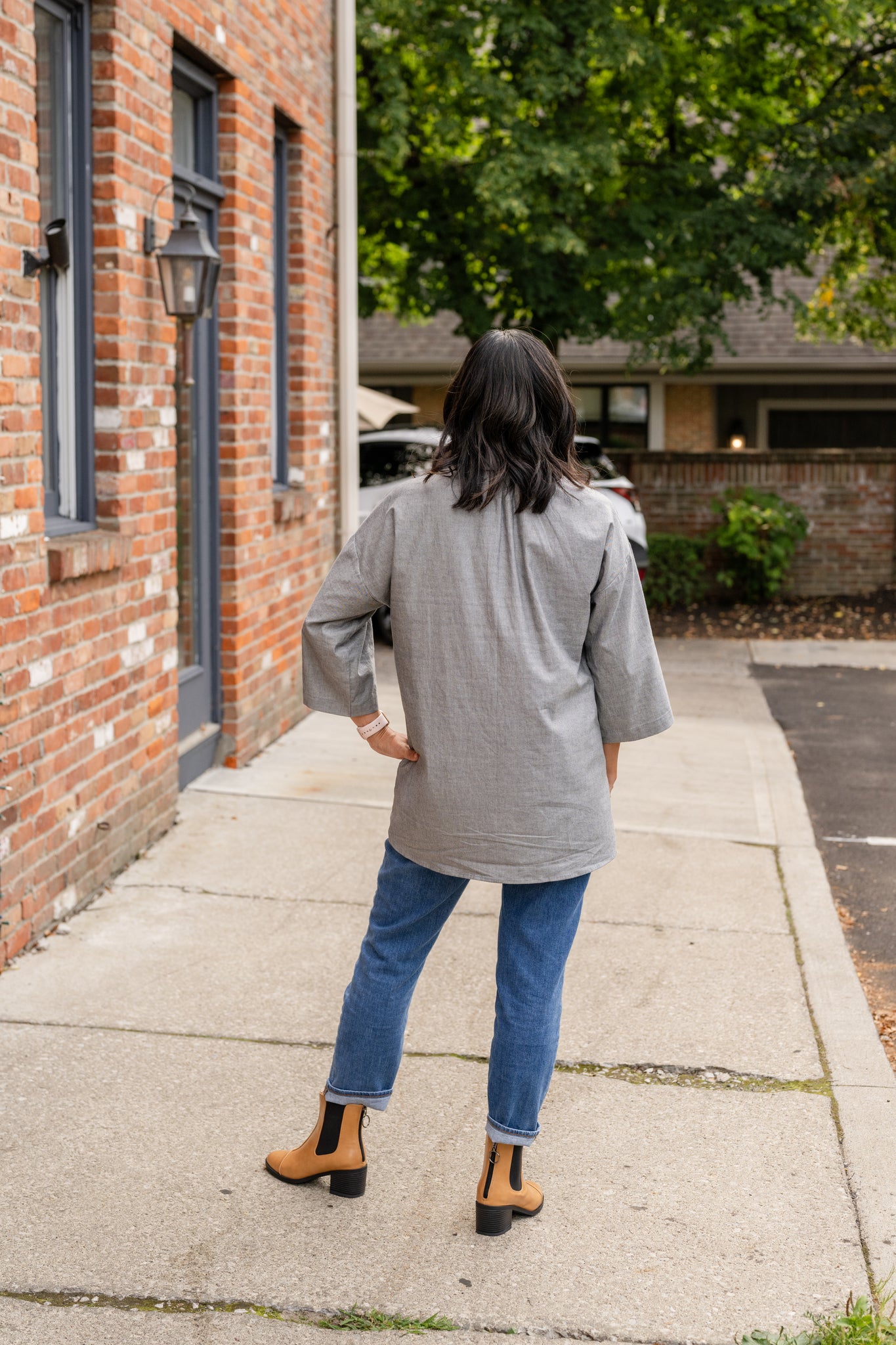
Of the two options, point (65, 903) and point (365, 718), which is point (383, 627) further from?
point (365, 718)

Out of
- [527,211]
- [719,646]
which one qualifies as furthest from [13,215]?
[719,646]

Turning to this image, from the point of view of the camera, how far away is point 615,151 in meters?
12.0

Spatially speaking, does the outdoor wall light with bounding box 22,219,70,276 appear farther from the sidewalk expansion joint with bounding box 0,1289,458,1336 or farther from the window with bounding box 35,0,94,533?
the sidewalk expansion joint with bounding box 0,1289,458,1336

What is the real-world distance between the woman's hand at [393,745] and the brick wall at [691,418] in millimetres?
19696

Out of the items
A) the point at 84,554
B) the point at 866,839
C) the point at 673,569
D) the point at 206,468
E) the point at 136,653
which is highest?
the point at 206,468

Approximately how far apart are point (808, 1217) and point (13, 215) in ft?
11.3

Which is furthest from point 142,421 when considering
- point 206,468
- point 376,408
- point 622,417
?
point 622,417

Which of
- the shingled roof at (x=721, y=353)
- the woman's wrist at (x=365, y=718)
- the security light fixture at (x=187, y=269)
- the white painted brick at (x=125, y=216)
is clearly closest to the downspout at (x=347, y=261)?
the security light fixture at (x=187, y=269)

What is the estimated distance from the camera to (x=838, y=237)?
48.0 feet

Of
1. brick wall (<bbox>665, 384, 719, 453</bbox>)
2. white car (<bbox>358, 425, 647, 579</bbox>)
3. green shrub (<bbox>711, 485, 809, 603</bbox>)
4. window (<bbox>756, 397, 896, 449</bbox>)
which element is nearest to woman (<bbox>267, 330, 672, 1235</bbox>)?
white car (<bbox>358, 425, 647, 579</bbox>)

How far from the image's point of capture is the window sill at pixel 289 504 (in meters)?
7.46

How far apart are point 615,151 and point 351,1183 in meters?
10.5

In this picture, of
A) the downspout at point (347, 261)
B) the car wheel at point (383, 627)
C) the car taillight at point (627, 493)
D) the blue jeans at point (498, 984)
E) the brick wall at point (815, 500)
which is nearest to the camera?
the blue jeans at point (498, 984)

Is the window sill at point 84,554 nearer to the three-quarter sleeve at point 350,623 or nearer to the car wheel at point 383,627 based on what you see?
the three-quarter sleeve at point 350,623
